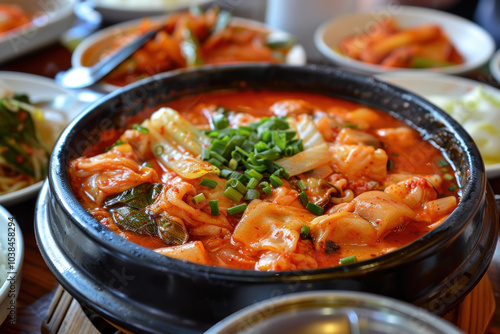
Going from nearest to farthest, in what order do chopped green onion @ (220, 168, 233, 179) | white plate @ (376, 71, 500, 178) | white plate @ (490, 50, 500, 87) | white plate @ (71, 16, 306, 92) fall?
1. chopped green onion @ (220, 168, 233, 179)
2. white plate @ (376, 71, 500, 178)
3. white plate @ (490, 50, 500, 87)
4. white plate @ (71, 16, 306, 92)

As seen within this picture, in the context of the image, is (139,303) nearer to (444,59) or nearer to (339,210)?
(339,210)

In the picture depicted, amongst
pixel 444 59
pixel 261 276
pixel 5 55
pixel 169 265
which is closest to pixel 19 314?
Result: pixel 169 265

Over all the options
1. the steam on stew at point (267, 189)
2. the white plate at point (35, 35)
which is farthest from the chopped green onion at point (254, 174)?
the white plate at point (35, 35)

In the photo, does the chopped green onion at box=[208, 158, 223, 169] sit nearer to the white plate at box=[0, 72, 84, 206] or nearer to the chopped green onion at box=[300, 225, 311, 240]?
the chopped green onion at box=[300, 225, 311, 240]

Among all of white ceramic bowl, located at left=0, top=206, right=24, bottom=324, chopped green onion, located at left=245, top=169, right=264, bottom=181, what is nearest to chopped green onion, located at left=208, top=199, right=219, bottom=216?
chopped green onion, located at left=245, top=169, right=264, bottom=181

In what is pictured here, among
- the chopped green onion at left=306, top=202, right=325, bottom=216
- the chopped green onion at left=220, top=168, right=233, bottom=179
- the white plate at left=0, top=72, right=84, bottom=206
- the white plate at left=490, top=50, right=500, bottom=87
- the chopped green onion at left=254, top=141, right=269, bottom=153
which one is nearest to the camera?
the chopped green onion at left=306, top=202, right=325, bottom=216

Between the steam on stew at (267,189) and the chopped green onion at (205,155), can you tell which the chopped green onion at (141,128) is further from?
the chopped green onion at (205,155)

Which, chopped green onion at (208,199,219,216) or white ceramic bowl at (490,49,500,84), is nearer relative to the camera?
chopped green onion at (208,199,219,216)

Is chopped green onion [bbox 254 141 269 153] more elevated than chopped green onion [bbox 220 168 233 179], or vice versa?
chopped green onion [bbox 254 141 269 153]
